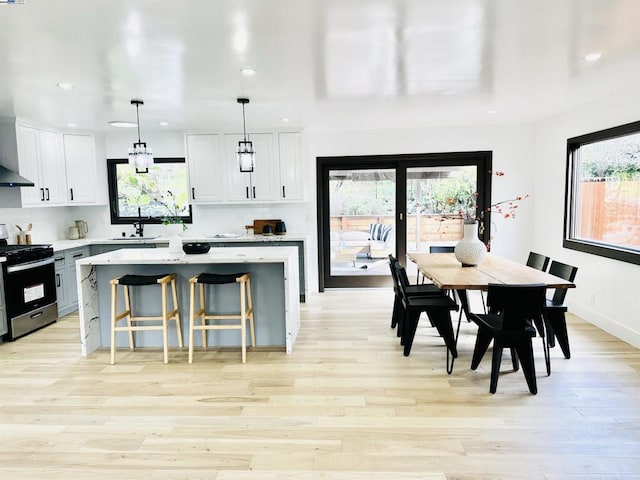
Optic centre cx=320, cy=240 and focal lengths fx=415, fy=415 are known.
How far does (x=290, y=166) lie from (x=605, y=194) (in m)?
3.78

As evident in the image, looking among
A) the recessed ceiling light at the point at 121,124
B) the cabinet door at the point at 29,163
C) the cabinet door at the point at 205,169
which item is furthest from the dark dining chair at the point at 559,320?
the cabinet door at the point at 29,163

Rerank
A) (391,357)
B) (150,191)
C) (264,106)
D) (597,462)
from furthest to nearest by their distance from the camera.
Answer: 1. (150,191)
2. (264,106)
3. (391,357)
4. (597,462)

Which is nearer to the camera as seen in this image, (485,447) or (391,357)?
(485,447)

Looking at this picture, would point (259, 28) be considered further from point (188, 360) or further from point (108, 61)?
point (188, 360)

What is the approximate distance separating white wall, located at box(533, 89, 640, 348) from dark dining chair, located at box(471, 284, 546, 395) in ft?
5.39

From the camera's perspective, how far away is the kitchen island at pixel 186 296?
3.88 m

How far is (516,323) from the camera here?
2.95m

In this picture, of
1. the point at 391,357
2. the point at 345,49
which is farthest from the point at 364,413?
the point at 345,49

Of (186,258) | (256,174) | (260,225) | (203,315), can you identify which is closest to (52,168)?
(256,174)

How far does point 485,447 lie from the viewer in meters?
2.36

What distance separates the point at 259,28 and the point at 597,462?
3028 mm

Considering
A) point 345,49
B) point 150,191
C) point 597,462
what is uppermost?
point 345,49

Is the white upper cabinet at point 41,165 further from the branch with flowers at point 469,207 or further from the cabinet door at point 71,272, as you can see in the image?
the branch with flowers at point 469,207

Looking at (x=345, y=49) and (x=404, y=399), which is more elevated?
(x=345, y=49)
